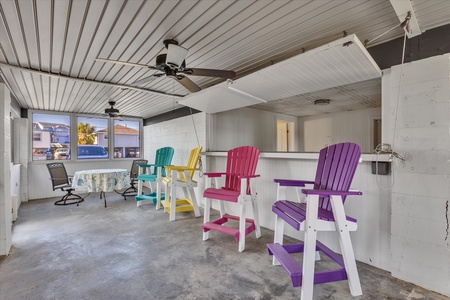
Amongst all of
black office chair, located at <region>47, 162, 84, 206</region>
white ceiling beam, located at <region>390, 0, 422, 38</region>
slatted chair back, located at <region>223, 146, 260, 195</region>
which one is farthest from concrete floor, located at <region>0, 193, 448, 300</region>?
white ceiling beam, located at <region>390, 0, 422, 38</region>

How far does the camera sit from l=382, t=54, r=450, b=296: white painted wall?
1.77 m

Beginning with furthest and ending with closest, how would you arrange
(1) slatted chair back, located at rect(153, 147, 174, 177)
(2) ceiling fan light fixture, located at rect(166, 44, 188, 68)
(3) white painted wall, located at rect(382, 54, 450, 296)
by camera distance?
1. (1) slatted chair back, located at rect(153, 147, 174, 177)
2. (2) ceiling fan light fixture, located at rect(166, 44, 188, 68)
3. (3) white painted wall, located at rect(382, 54, 450, 296)

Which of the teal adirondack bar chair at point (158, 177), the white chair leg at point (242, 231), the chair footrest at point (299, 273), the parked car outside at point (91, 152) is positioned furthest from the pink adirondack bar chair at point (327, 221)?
the parked car outside at point (91, 152)

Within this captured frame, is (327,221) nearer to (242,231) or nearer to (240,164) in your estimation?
(242,231)

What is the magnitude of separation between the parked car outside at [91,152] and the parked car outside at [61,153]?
9 centimetres

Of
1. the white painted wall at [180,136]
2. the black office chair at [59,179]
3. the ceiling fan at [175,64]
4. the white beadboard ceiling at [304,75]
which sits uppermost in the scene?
the ceiling fan at [175,64]

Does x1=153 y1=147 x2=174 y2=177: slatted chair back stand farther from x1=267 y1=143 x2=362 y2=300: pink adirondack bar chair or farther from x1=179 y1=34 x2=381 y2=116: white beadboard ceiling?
x1=267 y1=143 x2=362 y2=300: pink adirondack bar chair

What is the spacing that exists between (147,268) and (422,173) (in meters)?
2.79

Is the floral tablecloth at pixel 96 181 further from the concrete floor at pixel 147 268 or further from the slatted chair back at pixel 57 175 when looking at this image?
the concrete floor at pixel 147 268

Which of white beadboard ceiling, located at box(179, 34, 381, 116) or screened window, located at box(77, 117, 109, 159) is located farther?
screened window, located at box(77, 117, 109, 159)

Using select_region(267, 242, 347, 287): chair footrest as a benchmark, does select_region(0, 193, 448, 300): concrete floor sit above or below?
below

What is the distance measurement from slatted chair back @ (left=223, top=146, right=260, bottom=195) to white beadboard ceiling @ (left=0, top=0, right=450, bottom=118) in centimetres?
89

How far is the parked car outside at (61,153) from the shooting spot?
6.00 m

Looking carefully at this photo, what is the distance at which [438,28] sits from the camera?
185cm
